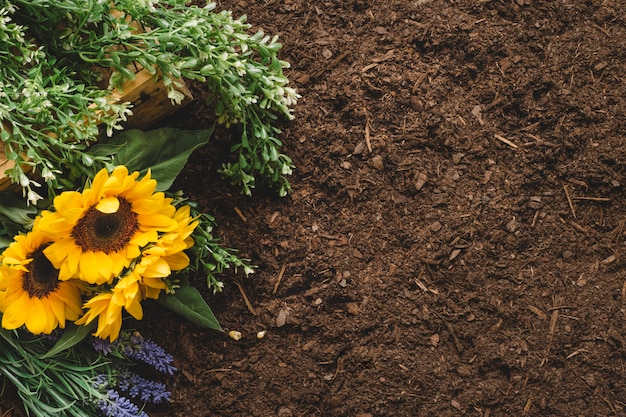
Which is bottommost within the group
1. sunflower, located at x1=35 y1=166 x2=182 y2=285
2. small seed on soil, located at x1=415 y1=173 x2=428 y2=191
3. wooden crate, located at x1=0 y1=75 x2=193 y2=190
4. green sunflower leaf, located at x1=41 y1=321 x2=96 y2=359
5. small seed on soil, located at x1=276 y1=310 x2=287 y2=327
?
small seed on soil, located at x1=276 y1=310 x2=287 y2=327

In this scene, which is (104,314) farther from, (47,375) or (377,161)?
(377,161)

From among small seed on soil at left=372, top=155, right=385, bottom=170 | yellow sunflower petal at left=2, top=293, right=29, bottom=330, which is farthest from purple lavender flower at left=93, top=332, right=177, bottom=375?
small seed on soil at left=372, top=155, right=385, bottom=170

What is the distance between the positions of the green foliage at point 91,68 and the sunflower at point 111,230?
0.09m

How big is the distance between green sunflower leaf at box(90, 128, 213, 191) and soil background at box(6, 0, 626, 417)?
0.14m

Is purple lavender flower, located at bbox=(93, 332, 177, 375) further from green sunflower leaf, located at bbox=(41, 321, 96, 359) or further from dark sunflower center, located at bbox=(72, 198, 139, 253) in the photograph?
dark sunflower center, located at bbox=(72, 198, 139, 253)

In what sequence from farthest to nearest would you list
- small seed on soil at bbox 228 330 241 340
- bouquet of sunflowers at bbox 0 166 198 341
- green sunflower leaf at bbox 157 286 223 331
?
small seed on soil at bbox 228 330 241 340
green sunflower leaf at bbox 157 286 223 331
bouquet of sunflowers at bbox 0 166 198 341

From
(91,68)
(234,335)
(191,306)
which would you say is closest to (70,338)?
(191,306)

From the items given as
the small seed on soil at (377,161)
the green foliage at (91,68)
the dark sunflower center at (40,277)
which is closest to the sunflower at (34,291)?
the dark sunflower center at (40,277)

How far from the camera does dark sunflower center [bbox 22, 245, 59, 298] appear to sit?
5.01ft

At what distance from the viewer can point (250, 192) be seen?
5.79ft

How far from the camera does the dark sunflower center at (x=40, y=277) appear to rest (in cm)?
153

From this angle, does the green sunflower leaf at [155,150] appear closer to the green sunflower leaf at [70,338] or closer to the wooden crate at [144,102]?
the wooden crate at [144,102]

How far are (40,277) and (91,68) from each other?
47 centimetres

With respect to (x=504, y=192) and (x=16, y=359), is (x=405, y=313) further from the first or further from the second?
(x=16, y=359)
